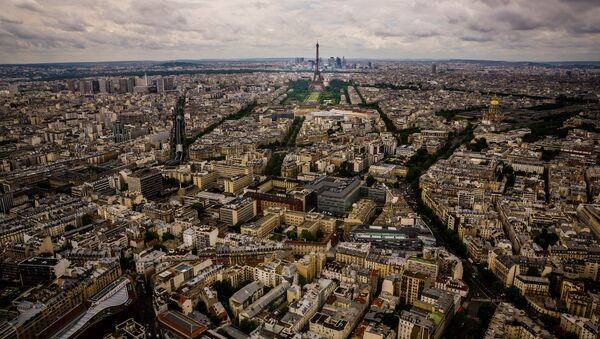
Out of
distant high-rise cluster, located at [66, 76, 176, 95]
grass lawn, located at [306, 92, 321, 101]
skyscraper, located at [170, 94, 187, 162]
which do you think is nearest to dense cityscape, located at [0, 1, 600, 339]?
skyscraper, located at [170, 94, 187, 162]

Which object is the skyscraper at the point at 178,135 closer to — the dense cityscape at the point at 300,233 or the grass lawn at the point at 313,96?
the dense cityscape at the point at 300,233

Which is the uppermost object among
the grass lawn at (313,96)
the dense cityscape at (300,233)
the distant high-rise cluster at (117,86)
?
the distant high-rise cluster at (117,86)

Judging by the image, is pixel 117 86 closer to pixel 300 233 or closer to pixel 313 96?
pixel 313 96

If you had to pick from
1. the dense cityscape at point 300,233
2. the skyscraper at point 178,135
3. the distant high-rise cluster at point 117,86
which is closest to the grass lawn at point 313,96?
the skyscraper at point 178,135

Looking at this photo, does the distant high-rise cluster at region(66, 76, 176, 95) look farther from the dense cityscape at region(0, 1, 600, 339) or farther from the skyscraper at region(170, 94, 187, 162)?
the dense cityscape at region(0, 1, 600, 339)

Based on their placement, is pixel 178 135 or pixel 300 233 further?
pixel 178 135

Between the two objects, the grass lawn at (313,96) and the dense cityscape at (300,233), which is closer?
the dense cityscape at (300,233)

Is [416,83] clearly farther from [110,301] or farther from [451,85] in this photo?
[110,301]

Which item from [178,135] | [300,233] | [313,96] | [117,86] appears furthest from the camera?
[117,86]

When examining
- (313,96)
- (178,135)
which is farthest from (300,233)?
(313,96)
